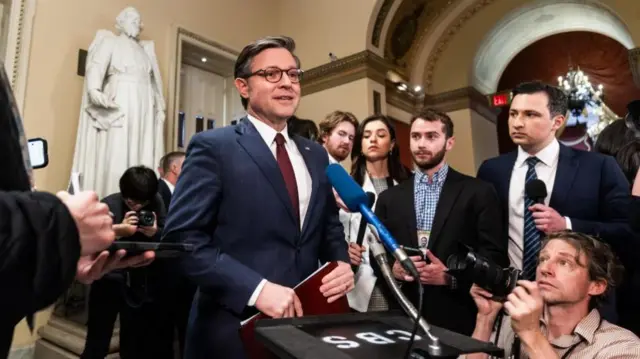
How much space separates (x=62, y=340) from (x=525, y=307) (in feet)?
10.9

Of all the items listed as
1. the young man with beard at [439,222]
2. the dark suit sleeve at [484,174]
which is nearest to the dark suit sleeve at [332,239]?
the young man with beard at [439,222]

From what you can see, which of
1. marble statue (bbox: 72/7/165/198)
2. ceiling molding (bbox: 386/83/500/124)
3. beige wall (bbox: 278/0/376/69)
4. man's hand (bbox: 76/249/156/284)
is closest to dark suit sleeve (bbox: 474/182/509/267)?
man's hand (bbox: 76/249/156/284)

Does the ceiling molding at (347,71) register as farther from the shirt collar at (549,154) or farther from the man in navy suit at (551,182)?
the shirt collar at (549,154)

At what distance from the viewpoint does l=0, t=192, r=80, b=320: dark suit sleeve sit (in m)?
0.62

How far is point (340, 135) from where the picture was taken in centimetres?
262

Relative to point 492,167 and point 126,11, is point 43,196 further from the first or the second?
point 126,11

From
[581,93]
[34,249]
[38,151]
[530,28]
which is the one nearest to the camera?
[34,249]

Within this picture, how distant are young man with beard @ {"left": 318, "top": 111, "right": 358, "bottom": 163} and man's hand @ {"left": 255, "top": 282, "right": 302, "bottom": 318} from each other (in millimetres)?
1549

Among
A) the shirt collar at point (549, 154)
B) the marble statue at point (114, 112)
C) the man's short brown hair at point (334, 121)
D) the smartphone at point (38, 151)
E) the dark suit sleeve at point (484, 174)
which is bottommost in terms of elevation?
the smartphone at point (38, 151)

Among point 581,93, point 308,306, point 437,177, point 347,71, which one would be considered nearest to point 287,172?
point 308,306

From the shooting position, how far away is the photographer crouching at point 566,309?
47.8 inches

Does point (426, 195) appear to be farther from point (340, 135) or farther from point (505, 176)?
point (340, 135)

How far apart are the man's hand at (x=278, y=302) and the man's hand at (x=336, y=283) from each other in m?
0.09

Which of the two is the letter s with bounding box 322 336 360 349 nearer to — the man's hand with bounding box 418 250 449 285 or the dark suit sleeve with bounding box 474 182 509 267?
the man's hand with bounding box 418 250 449 285
